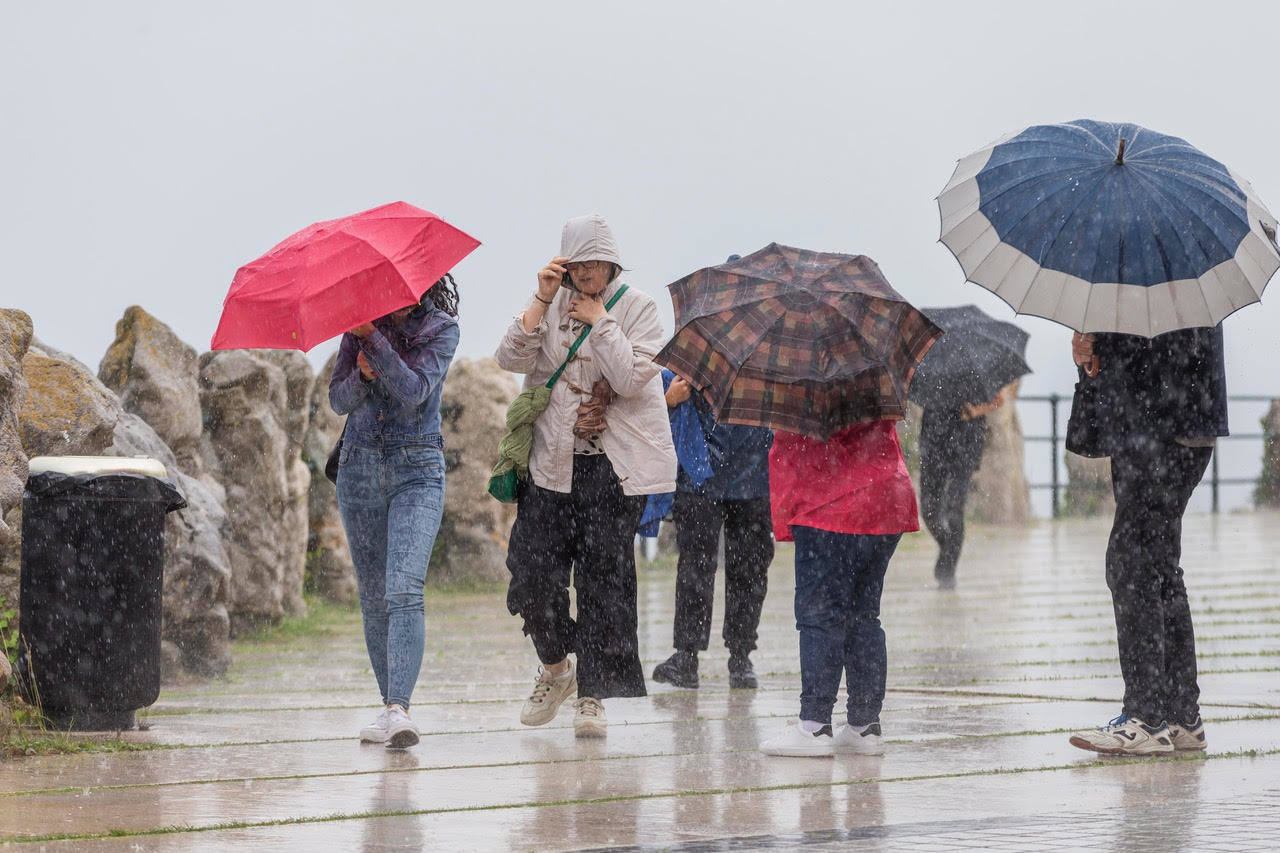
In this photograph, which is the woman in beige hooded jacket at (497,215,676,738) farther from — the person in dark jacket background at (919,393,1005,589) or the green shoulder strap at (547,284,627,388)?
the person in dark jacket background at (919,393,1005,589)

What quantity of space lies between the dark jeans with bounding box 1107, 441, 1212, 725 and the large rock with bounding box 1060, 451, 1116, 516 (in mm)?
22575

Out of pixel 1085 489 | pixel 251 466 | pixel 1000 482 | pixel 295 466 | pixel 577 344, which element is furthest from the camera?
pixel 1085 489

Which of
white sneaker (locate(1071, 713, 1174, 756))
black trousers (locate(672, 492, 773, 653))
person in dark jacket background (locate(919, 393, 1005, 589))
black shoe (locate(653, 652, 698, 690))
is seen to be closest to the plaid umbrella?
white sneaker (locate(1071, 713, 1174, 756))

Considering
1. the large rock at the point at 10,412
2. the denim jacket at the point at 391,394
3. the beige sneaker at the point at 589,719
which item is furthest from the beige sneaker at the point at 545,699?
the large rock at the point at 10,412

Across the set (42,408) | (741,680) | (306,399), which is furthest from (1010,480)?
(42,408)

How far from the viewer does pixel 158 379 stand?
11844 mm

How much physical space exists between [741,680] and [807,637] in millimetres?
2552

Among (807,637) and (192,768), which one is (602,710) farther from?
(192,768)

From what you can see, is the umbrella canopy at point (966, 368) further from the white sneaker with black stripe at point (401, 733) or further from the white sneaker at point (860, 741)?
the white sneaker with black stripe at point (401, 733)

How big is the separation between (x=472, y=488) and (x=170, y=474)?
22.0ft

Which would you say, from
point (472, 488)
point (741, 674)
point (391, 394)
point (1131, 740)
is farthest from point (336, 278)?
point (472, 488)

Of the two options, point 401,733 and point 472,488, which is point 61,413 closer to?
point 401,733

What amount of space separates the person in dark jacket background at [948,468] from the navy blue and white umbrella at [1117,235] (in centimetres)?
993

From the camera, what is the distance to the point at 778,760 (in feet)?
22.9
